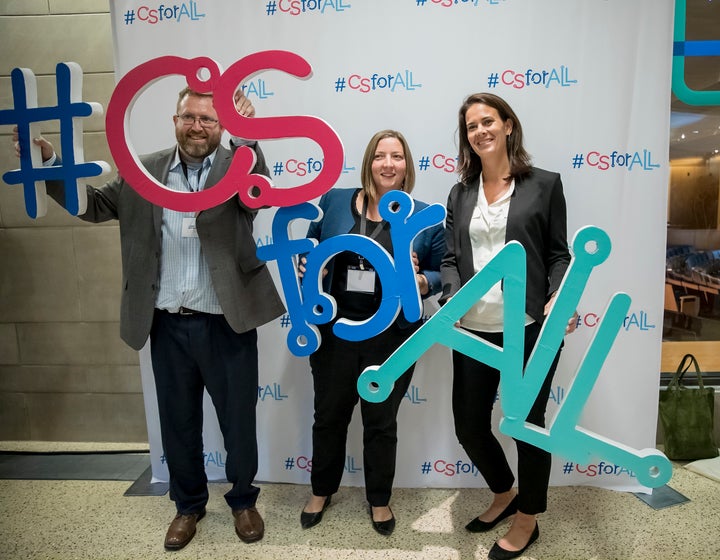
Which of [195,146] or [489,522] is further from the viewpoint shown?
[489,522]

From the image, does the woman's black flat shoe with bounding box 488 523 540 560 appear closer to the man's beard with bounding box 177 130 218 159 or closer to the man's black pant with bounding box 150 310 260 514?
the man's black pant with bounding box 150 310 260 514

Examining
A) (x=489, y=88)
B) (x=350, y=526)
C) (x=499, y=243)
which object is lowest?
Result: (x=350, y=526)

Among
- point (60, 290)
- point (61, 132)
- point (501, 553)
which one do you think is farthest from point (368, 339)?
point (60, 290)

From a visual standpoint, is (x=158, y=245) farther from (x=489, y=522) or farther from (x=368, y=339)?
(x=489, y=522)

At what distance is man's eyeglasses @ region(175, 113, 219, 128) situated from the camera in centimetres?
194

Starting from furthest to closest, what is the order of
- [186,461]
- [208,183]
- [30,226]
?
[30,226] < [186,461] < [208,183]

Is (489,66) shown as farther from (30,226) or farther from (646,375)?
(30,226)

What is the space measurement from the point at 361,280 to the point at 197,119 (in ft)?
2.72

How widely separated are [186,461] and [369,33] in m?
1.98

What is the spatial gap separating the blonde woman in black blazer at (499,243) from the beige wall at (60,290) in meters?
1.89

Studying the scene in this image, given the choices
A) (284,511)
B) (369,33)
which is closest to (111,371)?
(284,511)

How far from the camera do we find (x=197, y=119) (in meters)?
1.93

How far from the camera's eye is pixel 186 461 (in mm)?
2232

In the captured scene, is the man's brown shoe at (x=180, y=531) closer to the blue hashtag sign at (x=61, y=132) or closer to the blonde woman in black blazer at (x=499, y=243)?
the blonde woman in black blazer at (x=499, y=243)
